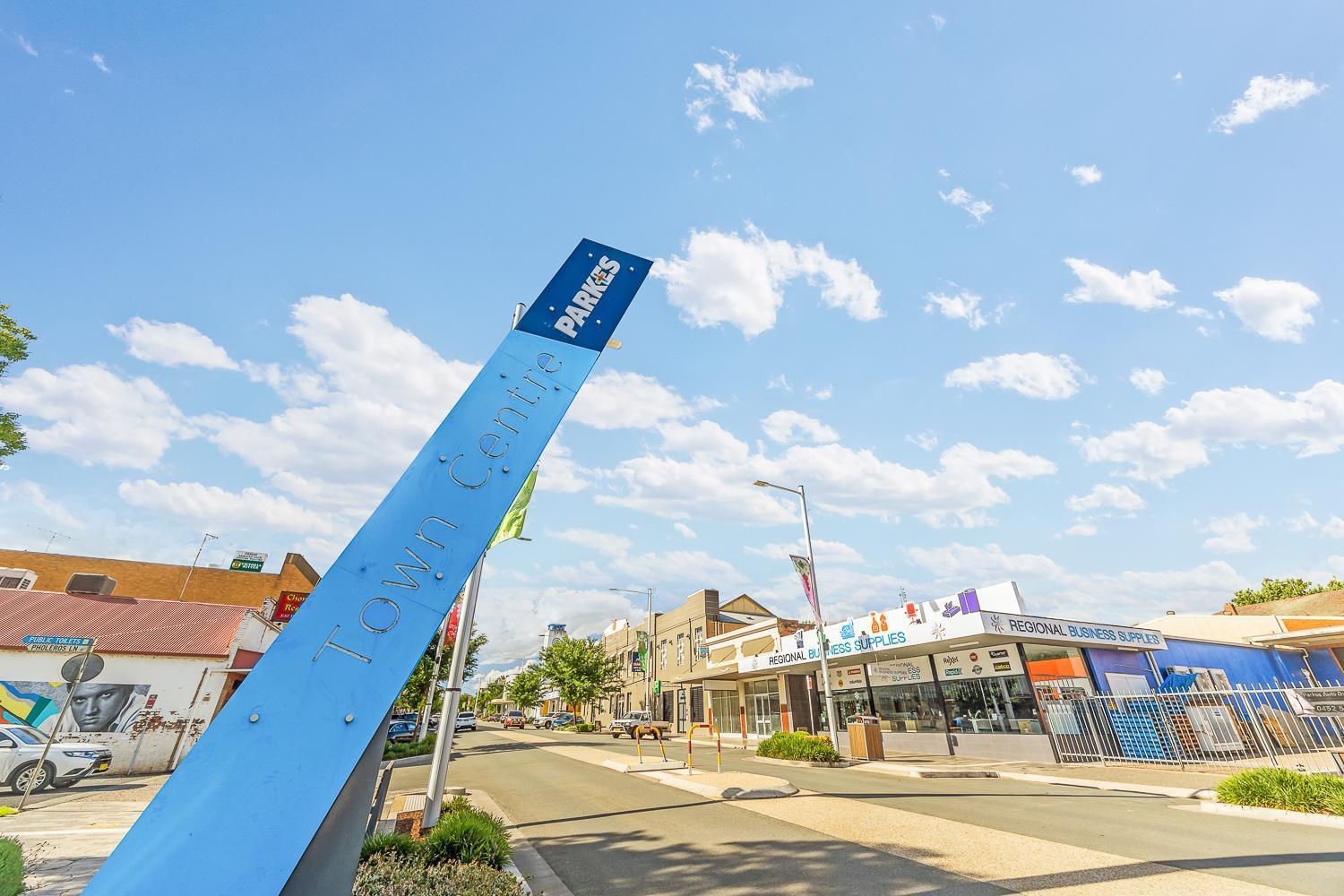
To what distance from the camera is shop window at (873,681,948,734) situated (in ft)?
79.7

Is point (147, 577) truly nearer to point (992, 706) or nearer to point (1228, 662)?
point (992, 706)

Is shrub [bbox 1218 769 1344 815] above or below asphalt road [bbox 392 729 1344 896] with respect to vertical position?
above

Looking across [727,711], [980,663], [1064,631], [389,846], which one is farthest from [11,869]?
[727,711]

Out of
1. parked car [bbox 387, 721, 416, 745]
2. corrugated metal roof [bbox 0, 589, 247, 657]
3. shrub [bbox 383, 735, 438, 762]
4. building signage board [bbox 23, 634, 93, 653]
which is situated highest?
corrugated metal roof [bbox 0, 589, 247, 657]

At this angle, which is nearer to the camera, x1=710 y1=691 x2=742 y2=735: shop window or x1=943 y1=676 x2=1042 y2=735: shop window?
x1=943 y1=676 x2=1042 y2=735: shop window

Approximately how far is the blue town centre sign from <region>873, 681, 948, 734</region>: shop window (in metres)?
25.4

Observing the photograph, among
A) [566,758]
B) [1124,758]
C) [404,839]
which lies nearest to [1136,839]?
[404,839]

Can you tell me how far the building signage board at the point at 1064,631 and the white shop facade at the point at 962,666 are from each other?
4 centimetres

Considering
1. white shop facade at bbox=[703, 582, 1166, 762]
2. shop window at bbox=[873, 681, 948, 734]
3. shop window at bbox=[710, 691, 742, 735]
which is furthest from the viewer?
shop window at bbox=[710, 691, 742, 735]

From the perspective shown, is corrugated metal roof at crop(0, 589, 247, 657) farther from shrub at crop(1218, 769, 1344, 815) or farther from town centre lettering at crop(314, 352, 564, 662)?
A: shrub at crop(1218, 769, 1344, 815)

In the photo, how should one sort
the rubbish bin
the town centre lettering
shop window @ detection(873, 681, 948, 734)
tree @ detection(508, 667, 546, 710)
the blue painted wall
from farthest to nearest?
1. tree @ detection(508, 667, 546, 710)
2. shop window @ detection(873, 681, 948, 734)
3. the blue painted wall
4. the rubbish bin
5. the town centre lettering

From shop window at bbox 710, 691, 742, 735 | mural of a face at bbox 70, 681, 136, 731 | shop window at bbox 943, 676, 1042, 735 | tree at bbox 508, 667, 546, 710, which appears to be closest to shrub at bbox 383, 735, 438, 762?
mural of a face at bbox 70, 681, 136, 731

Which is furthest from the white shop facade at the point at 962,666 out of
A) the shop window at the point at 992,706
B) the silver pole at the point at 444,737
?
the silver pole at the point at 444,737

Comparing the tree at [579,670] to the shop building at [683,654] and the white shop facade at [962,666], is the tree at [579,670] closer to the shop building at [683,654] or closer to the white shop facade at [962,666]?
the shop building at [683,654]
